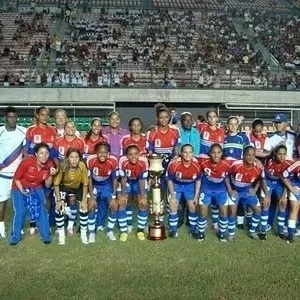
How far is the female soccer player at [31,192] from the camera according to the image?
819 cm

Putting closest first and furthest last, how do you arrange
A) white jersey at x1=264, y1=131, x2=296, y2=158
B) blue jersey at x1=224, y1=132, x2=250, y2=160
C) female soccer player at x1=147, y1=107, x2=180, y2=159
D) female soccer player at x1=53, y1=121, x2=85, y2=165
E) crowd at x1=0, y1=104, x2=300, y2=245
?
crowd at x1=0, y1=104, x2=300, y2=245, female soccer player at x1=53, y1=121, x2=85, y2=165, female soccer player at x1=147, y1=107, x2=180, y2=159, blue jersey at x1=224, y1=132, x2=250, y2=160, white jersey at x1=264, y1=131, x2=296, y2=158

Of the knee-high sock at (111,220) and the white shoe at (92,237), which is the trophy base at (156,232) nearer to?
the knee-high sock at (111,220)

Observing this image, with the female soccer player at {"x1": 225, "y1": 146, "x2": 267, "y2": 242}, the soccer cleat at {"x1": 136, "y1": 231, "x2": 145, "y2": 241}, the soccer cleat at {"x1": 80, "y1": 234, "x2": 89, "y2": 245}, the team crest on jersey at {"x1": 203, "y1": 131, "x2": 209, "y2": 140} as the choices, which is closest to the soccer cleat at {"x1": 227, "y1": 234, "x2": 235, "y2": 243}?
the female soccer player at {"x1": 225, "y1": 146, "x2": 267, "y2": 242}

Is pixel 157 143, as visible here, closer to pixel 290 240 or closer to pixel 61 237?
pixel 61 237

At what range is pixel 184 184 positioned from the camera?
8.62 metres

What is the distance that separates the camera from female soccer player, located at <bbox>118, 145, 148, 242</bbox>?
8422mm

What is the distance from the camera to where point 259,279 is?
22.1 ft

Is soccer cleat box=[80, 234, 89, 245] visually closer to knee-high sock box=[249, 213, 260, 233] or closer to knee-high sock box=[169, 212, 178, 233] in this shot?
knee-high sock box=[169, 212, 178, 233]

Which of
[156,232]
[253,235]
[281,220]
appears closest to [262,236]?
[253,235]

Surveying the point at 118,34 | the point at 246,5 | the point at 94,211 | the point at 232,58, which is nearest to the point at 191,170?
the point at 94,211

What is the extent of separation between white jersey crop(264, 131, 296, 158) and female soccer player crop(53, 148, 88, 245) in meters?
3.47

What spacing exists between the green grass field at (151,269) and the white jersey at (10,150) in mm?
1139

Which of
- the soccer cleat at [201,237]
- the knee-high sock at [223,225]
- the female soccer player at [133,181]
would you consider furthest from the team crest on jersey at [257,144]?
the female soccer player at [133,181]

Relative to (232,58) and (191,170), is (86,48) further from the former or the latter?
(191,170)
